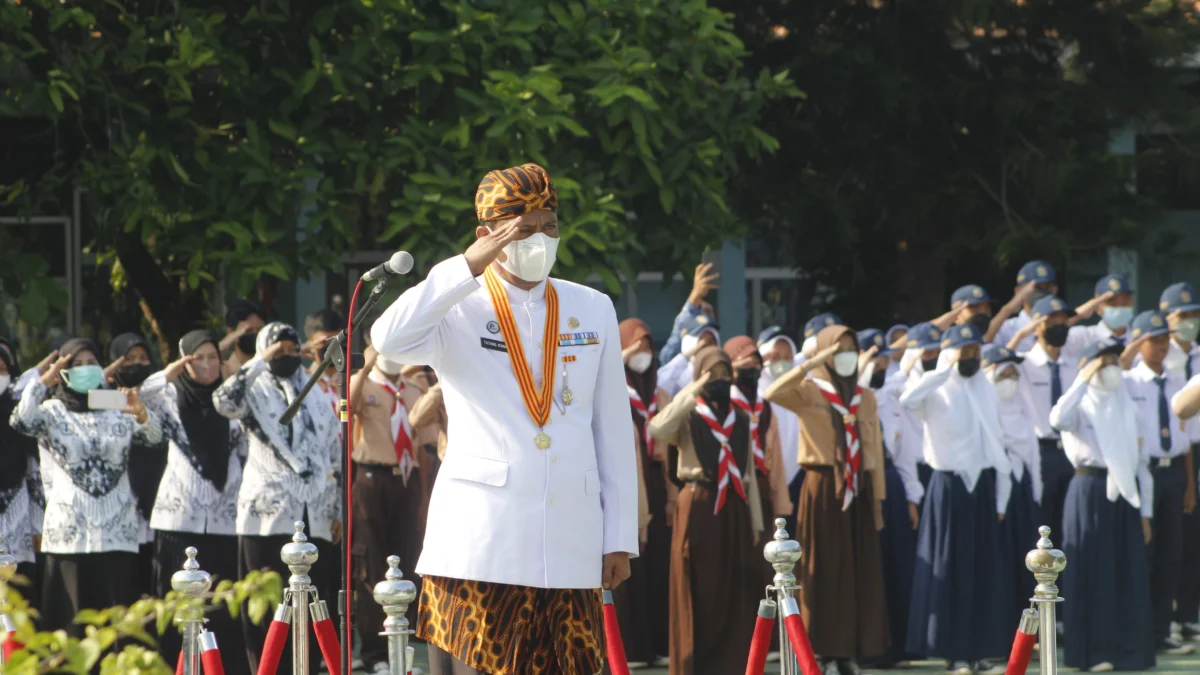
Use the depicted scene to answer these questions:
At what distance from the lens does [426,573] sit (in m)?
5.59

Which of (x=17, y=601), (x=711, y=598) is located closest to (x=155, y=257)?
(x=711, y=598)

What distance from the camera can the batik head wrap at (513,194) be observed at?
5.46 meters

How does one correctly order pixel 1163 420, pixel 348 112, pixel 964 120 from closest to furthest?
pixel 1163 420, pixel 348 112, pixel 964 120

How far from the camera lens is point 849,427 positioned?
34.6 feet

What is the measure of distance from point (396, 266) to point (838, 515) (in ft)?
19.1

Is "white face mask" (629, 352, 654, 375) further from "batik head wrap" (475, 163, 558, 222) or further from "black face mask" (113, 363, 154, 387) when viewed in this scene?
→ "batik head wrap" (475, 163, 558, 222)

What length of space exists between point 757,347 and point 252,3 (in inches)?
161

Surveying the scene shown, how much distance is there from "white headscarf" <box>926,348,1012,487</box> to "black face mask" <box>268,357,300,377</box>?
149 inches

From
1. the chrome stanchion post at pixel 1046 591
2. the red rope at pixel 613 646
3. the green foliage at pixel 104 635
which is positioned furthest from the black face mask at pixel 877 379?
the green foliage at pixel 104 635

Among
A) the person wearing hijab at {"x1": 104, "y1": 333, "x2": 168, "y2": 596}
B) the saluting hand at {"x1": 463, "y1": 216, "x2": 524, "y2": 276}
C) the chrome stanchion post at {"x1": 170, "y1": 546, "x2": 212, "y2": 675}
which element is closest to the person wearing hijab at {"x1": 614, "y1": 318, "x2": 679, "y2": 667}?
the person wearing hijab at {"x1": 104, "y1": 333, "x2": 168, "y2": 596}

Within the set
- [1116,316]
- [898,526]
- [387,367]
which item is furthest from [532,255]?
[1116,316]

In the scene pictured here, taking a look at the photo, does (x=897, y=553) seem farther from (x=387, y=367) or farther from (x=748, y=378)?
(x=387, y=367)

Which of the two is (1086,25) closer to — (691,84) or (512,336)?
(691,84)

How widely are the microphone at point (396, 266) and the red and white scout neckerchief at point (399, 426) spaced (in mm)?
5486
